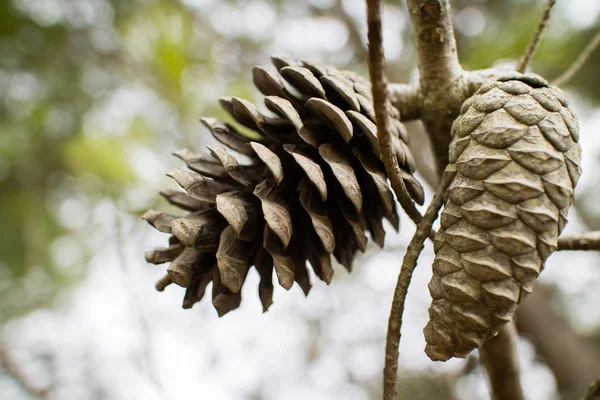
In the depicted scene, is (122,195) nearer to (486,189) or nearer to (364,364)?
(486,189)

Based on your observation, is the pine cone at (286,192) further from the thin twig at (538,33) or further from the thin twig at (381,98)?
the thin twig at (538,33)

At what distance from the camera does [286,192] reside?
427 millimetres

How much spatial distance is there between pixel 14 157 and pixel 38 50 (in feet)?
2.10

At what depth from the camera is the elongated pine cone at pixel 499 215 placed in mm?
308

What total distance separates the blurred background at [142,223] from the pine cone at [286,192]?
0.98m

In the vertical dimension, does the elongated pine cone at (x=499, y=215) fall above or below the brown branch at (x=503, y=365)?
above

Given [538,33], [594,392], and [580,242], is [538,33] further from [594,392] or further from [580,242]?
[594,392]

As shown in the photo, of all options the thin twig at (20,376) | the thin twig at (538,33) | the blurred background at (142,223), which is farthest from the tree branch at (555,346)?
the thin twig at (20,376)

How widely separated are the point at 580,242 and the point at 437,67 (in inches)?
9.3

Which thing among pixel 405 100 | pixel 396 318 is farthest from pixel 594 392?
pixel 405 100

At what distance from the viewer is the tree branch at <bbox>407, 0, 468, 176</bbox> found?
416mm

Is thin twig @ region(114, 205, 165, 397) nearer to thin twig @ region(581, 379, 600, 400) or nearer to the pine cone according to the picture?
the pine cone

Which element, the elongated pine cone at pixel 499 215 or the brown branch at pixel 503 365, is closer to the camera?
the elongated pine cone at pixel 499 215

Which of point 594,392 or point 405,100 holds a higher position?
point 405,100
